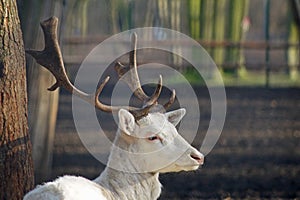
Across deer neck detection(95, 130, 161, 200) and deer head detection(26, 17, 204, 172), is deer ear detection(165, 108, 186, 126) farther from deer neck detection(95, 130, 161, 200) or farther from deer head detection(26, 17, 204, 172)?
deer neck detection(95, 130, 161, 200)

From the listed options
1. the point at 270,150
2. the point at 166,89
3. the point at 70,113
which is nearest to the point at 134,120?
the point at 270,150

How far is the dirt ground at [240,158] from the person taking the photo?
866cm

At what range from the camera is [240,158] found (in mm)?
10758

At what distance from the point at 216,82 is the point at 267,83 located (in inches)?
59.3

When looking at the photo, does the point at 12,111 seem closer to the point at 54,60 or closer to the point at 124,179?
the point at 54,60

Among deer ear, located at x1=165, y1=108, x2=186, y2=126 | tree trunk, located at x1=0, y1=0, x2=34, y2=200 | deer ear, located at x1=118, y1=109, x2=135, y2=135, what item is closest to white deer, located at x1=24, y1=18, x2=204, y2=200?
deer ear, located at x1=118, y1=109, x2=135, y2=135

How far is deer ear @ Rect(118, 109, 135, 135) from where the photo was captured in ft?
16.6

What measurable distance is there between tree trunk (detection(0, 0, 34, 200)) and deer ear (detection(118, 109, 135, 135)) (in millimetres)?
824

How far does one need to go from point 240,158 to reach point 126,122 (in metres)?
5.90

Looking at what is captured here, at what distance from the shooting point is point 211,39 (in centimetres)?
2236

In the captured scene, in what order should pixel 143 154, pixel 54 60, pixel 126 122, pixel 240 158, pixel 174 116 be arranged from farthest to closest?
pixel 240 158
pixel 174 116
pixel 54 60
pixel 143 154
pixel 126 122

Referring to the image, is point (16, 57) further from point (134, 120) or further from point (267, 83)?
point (267, 83)

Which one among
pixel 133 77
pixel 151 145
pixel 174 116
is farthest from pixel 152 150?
pixel 133 77

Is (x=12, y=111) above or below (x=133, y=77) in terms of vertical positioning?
below
